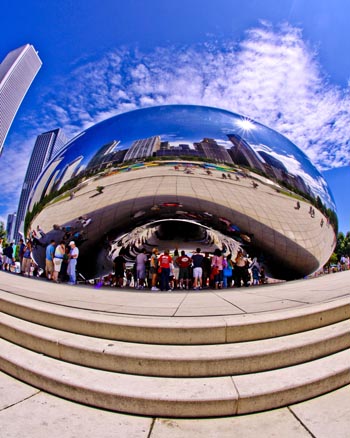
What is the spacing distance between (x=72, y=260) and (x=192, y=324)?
17.9 ft

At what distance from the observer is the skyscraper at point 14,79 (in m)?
126

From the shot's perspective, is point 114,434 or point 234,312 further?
point 234,312

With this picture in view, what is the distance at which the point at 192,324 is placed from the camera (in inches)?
115

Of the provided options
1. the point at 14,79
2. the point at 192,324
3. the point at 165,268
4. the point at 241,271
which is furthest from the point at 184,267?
the point at 14,79

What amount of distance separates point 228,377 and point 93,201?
565 centimetres

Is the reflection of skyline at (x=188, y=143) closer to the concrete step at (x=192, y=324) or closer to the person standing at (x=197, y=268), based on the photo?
the person standing at (x=197, y=268)

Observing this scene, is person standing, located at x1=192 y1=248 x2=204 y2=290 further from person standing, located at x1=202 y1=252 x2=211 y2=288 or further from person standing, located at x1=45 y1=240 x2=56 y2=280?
person standing, located at x1=45 y1=240 x2=56 y2=280

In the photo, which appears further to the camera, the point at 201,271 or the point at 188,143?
the point at 201,271

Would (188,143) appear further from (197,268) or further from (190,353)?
(190,353)

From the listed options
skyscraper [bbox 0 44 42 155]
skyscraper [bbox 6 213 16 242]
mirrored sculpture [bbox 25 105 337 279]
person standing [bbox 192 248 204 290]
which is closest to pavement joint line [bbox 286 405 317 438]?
mirrored sculpture [bbox 25 105 337 279]

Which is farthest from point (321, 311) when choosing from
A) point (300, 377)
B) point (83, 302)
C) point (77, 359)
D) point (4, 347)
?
point (4, 347)

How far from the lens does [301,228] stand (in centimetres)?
734

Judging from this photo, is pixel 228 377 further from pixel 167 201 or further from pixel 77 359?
pixel 167 201

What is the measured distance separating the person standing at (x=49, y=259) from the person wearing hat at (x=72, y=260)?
0.61 meters
